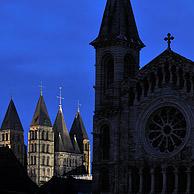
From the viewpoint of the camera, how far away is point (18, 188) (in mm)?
59688

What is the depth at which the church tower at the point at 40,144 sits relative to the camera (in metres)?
131

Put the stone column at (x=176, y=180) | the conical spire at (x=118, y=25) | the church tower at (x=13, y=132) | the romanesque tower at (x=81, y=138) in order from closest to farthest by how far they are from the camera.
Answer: the stone column at (x=176, y=180)
the conical spire at (x=118, y=25)
the church tower at (x=13, y=132)
the romanesque tower at (x=81, y=138)

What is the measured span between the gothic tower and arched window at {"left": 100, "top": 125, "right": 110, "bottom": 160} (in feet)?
224

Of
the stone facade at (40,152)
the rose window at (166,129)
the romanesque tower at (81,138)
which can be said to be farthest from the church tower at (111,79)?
the romanesque tower at (81,138)

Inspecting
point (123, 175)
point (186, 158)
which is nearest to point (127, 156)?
point (123, 175)

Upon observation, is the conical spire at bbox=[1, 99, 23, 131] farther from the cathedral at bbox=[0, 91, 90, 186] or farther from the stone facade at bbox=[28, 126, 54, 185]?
the stone facade at bbox=[28, 126, 54, 185]

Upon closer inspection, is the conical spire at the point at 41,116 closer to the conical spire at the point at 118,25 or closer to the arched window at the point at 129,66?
the conical spire at the point at 118,25

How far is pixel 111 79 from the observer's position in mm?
67500

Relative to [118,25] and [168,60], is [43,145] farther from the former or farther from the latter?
[168,60]

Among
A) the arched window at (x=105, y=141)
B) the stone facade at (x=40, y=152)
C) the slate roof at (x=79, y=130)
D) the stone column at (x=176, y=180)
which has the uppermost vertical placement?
the slate roof at (x=79, y=130)

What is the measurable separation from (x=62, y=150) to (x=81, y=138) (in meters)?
5.90

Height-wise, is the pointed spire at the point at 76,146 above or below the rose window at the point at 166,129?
above

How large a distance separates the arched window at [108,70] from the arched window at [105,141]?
136 inches

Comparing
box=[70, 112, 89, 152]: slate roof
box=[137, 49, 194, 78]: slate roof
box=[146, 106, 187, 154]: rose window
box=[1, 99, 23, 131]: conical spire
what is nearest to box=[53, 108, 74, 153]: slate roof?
box=[70, 112, 89, 152]: slate roof
